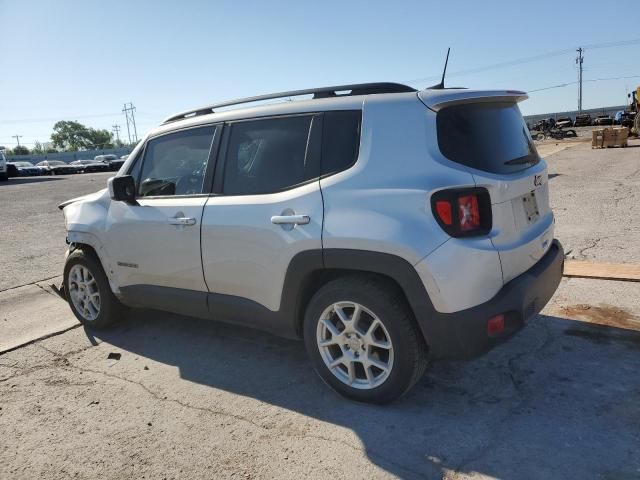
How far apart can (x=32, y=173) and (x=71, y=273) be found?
49292 millimetres

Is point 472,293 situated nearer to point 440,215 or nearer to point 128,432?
point 440,215

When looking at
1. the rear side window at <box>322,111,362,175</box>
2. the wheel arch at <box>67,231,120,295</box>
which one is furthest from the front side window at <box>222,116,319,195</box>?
the wheel arch at <box>67,231,120,295</box>

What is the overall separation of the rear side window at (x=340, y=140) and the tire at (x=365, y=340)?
69 cm

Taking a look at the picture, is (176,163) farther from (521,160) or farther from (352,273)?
(521,160)

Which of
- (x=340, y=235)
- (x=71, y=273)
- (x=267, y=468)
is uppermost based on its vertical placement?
(x=340, y=235)

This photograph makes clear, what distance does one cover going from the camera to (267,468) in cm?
262

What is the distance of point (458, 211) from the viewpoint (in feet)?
8.77

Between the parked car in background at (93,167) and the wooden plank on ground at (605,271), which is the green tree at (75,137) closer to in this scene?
the parked car in background at (93,167)

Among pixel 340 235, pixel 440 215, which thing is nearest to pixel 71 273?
pixel 340 235

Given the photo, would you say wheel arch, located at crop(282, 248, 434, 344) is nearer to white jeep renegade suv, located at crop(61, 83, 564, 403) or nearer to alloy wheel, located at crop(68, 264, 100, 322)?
white jeep renegade suv, located at crop(61, 83, 564, 403)

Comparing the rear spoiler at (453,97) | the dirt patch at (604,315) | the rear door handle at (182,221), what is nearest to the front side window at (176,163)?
the rear door handle at (182,221)

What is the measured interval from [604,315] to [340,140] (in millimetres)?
2765

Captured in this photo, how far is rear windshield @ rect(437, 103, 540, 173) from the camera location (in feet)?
9.27

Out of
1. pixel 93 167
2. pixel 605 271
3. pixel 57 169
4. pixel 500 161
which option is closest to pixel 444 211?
pixel 500 161
